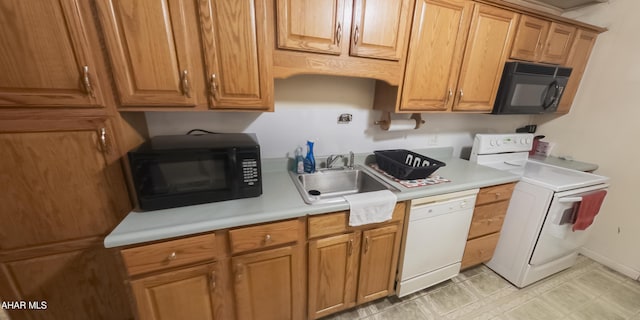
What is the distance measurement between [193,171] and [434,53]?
64.8 inches

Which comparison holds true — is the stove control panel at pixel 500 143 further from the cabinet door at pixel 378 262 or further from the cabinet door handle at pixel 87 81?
the cabinet door handle at pixel 87 81

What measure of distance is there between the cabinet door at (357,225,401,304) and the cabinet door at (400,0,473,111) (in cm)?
88

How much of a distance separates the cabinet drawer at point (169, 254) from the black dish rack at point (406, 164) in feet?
4.05

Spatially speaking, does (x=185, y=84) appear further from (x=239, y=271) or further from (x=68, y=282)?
(x=68, y=282)

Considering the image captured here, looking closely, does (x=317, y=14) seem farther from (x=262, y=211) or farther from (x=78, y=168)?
(x=78, y=168)

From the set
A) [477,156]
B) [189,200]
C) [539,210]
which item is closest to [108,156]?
[189,200]

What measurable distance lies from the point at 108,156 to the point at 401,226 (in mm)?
1663

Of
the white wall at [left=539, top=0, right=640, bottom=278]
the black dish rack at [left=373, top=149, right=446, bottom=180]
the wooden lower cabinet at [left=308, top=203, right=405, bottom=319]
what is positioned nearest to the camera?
the wooden lower cabinet at [left=308, top=203, right=405, bottom=319]

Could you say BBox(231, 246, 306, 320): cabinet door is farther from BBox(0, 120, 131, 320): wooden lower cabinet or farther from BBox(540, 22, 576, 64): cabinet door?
BBox(540, 22, 576, 64): cabinet door

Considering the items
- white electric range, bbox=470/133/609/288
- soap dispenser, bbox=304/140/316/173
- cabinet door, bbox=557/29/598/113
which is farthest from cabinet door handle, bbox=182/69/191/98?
cabinet door, bbox=557/29/598/113

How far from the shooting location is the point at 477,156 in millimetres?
1994

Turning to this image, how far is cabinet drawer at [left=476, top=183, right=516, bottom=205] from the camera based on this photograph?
1.64 meters

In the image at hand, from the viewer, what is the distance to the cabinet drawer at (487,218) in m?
1.69

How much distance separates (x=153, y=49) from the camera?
952 mm
